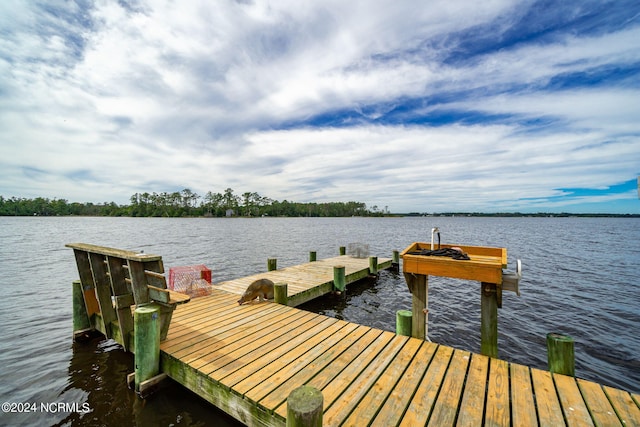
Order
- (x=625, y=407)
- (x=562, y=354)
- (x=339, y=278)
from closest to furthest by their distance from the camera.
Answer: (x=625, y=407)
(x=562, y=354)
(x=339, y=278)

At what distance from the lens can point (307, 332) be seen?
5.46 m

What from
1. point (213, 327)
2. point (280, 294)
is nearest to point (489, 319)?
point (280, 294)

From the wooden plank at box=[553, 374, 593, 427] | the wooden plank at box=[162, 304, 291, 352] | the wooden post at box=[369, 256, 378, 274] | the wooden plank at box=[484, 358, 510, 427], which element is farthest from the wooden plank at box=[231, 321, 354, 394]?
the wooden post at box=[369, 256, 378, 274]

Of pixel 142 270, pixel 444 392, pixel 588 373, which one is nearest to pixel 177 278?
pixel 142 270

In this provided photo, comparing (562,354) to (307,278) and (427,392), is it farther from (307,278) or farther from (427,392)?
(307,278)

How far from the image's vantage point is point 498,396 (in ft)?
11.2

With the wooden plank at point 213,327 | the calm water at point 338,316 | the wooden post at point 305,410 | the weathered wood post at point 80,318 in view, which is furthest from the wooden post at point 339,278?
the wooden post at point 305,410

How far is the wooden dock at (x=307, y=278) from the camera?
9500 millimetres

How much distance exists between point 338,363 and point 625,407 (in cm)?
341

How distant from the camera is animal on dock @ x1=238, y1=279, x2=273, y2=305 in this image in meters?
7.28

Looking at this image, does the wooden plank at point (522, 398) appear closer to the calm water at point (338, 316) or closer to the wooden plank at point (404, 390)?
the wooden plank at point (404, 390)

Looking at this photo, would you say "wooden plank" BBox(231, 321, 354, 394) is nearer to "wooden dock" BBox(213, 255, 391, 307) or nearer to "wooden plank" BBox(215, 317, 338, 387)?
"wooden plank" BBox(215, 317, 338, 387)

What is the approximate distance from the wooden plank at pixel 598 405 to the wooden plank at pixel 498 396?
79 cm

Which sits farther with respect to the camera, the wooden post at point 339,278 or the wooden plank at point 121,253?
the wooden post at point 339,278
